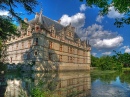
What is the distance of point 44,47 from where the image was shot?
30031 millimetres

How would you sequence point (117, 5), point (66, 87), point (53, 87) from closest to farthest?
point (117, 5), point (53, 87), point (66, 87)

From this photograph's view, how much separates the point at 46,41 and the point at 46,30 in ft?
7.35

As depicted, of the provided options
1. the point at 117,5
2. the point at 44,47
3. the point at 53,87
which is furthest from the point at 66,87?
the point at 44,47

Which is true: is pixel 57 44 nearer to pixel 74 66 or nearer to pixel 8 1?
pixel 74 66

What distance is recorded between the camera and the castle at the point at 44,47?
96.1ft

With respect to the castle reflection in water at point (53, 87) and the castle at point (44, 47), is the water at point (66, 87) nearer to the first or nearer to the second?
the castle reflection in water at point (53, 87)

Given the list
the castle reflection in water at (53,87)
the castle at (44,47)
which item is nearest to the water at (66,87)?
the castle reflection in water at (53,87)

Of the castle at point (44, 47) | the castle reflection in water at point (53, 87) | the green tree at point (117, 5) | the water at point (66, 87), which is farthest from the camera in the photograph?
the castle at point (44, 47)

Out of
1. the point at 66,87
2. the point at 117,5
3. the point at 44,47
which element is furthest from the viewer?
the point at 44,47

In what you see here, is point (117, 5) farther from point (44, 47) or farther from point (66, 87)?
point (44, 47)

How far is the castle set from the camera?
96.1 feet

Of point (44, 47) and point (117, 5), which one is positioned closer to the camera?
point (117, 5)

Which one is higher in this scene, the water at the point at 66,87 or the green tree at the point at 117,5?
the green tree at the point at 117,5

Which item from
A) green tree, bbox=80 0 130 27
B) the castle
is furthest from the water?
the castle
